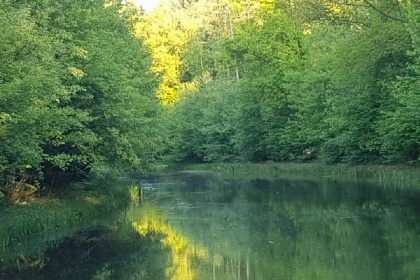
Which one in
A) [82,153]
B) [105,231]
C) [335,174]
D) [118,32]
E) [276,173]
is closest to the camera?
[105,231]

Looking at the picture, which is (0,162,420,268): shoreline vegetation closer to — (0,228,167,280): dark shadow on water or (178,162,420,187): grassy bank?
(178,162,420,187): grassy bank

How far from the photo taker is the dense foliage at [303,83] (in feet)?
103

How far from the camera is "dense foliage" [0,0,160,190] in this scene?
60.4 ft

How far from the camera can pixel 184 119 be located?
6556 centimetres

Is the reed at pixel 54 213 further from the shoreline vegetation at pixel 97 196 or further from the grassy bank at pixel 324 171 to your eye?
the grassy bank at pixel 324 171

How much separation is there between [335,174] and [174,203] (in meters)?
14.7

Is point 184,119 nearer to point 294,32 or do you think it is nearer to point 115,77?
point 294,32

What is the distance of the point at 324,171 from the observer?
4441cm

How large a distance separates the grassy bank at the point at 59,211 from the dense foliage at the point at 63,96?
35.2 inches

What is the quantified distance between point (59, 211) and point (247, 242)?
7.66m

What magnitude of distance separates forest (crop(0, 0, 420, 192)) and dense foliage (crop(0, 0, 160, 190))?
0.06m

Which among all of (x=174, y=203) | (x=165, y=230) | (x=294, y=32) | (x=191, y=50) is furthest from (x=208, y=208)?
(x=191, y=50)

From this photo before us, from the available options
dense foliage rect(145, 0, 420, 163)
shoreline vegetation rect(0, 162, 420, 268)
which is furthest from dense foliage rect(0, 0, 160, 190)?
dense foliage rect(145, 0, 420, 163)

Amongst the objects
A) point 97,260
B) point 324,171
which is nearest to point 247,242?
point 97,260
